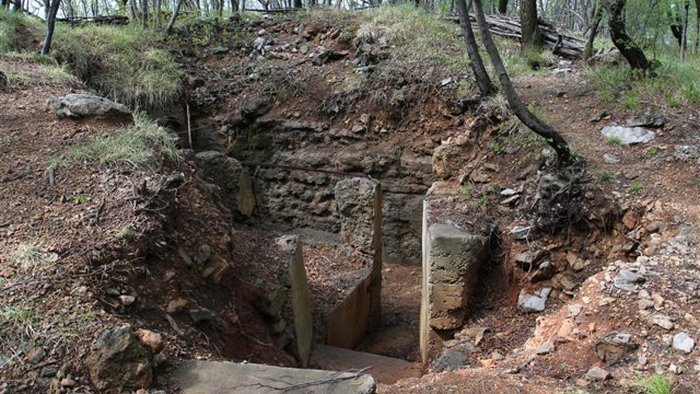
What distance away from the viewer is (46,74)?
7.20m

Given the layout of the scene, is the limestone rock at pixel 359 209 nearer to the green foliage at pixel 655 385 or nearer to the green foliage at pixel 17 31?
the green foliage at pixel 655 385

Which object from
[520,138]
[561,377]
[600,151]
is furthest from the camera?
[520,138]

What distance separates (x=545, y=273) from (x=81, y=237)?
159 inches

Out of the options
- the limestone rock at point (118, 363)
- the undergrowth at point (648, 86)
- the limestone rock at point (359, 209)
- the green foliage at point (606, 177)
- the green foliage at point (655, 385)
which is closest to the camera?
the limestone rock at point (118, 363)

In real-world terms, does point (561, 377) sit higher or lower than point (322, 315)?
higher

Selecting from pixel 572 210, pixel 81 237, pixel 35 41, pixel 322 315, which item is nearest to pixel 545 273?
pixel 572 210

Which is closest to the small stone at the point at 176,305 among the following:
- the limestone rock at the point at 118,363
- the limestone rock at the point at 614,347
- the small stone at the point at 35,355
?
the limestone rock at the point at 118,363

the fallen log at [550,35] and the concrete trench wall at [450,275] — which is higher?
the fallen log at [550,35]

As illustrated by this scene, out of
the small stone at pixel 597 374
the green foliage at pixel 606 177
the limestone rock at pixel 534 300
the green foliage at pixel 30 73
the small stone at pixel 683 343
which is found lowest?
the limestone rock at pixel 534 300

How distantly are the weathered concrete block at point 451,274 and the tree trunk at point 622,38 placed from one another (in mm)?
3507

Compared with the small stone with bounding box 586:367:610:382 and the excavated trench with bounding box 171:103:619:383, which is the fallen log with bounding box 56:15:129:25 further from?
the small stone with bounding box 586:367:610:382

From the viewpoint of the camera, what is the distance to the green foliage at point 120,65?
9031 millimetres

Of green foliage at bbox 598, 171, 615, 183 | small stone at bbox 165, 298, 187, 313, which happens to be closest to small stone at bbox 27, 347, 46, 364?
small stone at bbox 165, 298, 187, 313

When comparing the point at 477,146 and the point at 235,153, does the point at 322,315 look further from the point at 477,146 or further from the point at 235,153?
the point at 235,153
